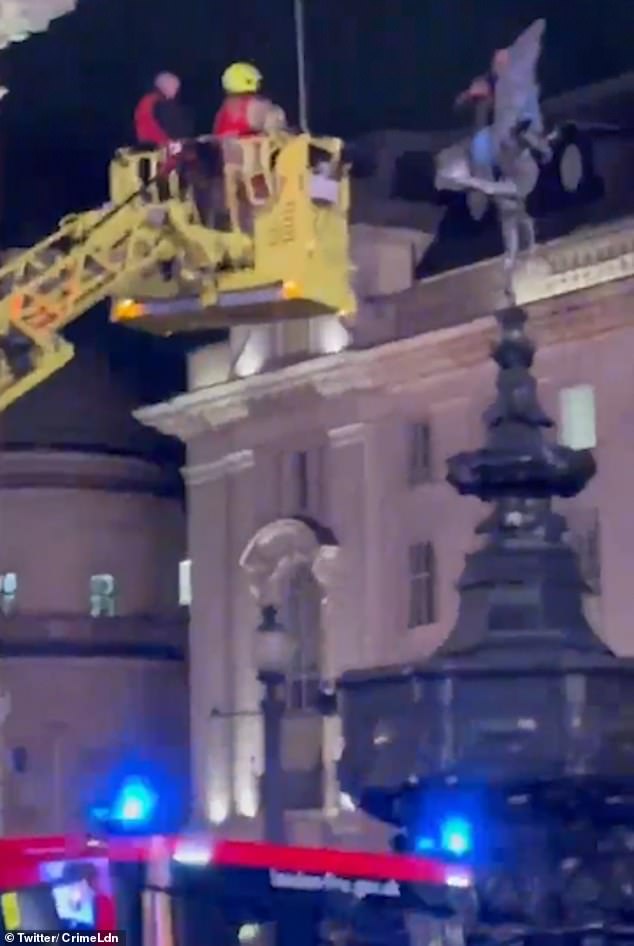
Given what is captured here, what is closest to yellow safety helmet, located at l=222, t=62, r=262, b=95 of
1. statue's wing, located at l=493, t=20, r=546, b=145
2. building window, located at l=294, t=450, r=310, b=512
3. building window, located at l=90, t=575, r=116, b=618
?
statue's wing, located at l=493, t=20, r=546, b=145

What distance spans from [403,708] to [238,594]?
25.6 m

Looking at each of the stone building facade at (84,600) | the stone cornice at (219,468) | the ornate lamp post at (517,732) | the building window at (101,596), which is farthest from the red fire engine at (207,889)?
the building window at (101,596)

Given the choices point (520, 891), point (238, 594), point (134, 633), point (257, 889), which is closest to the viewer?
point (257, 889)

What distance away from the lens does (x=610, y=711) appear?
53.3 feet

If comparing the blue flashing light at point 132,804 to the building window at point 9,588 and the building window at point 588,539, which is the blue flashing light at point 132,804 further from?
the building window at point 9,588

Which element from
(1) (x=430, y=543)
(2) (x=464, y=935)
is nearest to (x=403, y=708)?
(2) (x=464, y=935)

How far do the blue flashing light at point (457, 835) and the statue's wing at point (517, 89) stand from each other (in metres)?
10.4

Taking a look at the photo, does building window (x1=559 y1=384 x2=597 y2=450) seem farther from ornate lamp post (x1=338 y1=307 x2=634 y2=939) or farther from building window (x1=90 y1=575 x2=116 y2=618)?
ornate lamp post (x1=338 y1=307 x2=634 y2=939)

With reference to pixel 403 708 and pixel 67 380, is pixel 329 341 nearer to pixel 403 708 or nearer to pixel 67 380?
pixel 67 380

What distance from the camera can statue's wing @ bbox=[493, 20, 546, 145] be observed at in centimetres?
2598

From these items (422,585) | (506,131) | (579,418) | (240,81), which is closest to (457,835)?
(240,81)

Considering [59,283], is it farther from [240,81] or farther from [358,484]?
[358,484]

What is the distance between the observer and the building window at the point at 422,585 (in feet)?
127

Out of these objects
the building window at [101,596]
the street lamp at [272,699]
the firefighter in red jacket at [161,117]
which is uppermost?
the building window at [101,596]
